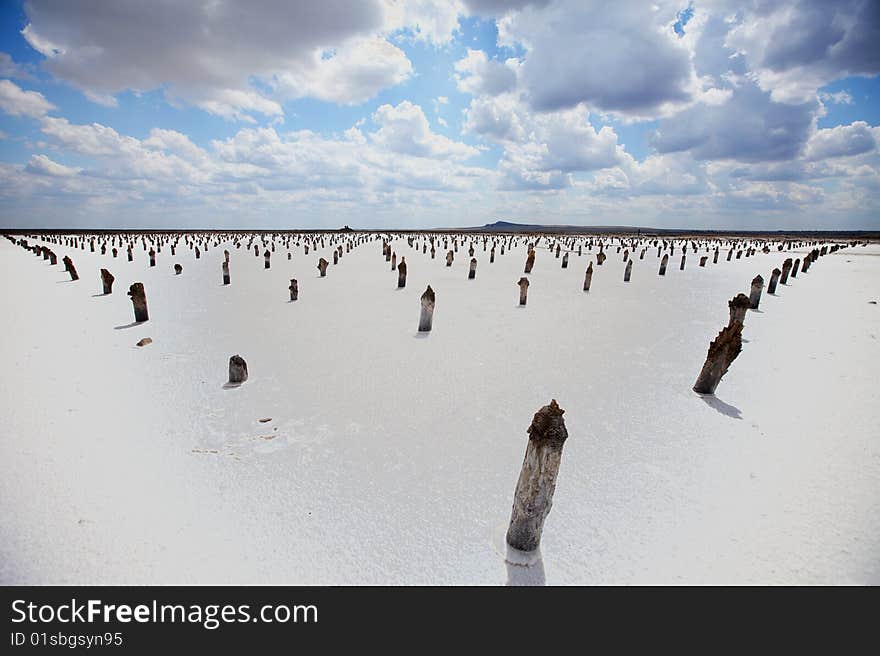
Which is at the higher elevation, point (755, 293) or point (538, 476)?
point (755, 293)

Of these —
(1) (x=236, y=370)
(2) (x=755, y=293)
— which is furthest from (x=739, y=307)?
(1) (x=236, y=370)

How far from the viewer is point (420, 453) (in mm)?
6277

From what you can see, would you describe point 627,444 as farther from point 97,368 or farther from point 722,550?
point 97,368

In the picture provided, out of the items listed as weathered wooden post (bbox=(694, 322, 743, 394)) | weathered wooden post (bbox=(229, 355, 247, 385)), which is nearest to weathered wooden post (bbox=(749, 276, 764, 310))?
weathered wooden post (bbox=(694, 322, 743, 394))

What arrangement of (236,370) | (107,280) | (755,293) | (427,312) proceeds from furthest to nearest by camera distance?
(107,280), (755,293), (427,312), (236,370)

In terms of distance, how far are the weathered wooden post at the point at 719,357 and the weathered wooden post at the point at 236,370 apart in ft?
31.0

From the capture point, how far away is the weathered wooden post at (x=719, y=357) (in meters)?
7.90

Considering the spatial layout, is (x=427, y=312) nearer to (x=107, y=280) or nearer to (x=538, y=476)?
(x=538, y=476)

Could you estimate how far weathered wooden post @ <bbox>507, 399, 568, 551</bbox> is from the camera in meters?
4.04

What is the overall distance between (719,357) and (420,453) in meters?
6.23

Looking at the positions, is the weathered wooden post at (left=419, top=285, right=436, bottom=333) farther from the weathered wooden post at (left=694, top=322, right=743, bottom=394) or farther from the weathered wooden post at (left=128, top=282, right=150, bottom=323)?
the weathered wooden post at (left=128, top=282, right=150, bottom=323)

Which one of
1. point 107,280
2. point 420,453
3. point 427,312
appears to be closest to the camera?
point 420,453

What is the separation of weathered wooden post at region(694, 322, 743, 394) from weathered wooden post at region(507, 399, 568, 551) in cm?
574
